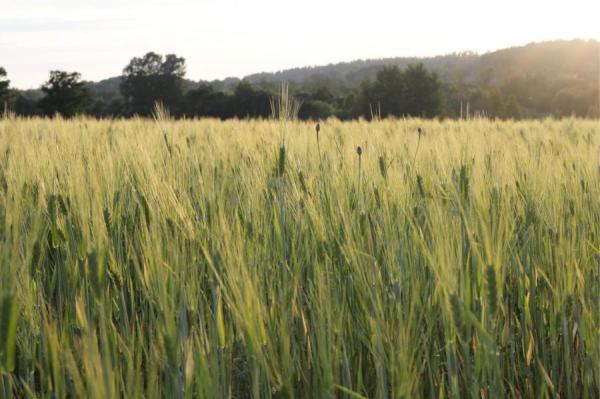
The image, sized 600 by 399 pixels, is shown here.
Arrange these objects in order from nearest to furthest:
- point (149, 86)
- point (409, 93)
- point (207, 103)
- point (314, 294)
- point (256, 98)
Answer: point (314, 294), point (256, 98), point (409, 93), point (207, 103), point (149, 86)

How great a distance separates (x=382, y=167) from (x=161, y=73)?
135 feet

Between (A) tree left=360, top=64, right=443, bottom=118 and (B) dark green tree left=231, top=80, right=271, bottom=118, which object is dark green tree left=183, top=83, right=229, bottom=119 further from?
(A) tree left=360, top=64, right=443, bottom=118

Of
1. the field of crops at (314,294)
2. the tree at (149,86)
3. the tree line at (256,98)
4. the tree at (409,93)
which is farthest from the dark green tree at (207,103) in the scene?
the field of crops at (314,294)

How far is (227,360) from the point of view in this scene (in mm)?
1007

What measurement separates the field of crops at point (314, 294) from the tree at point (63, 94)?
34.2m

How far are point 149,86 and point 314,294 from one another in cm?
4000

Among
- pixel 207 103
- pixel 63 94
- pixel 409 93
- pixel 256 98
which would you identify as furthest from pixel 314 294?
pixel 63 94

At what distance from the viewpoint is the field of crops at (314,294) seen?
2.86ft

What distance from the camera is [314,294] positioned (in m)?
1.16

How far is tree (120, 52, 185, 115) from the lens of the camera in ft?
128

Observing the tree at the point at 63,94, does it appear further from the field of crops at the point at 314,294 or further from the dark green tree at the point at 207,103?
the field of crops at the point at 314,294

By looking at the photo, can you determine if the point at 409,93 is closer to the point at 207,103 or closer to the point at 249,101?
the point at 249,101

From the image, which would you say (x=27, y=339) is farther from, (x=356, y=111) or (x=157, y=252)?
(x=356, y=111)

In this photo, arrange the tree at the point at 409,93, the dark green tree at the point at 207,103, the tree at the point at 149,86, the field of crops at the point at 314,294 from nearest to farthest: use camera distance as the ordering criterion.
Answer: the field of crops at the point at 314,294 → the dark green tree at the point at 207,103 → the tree at the point at 409,93 → the tree at the point at 149,86
